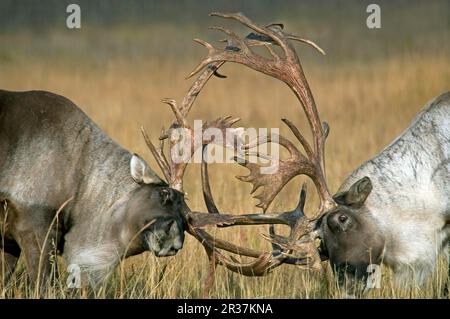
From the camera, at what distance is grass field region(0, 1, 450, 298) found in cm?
1459

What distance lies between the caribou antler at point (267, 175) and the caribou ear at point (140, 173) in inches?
6.2

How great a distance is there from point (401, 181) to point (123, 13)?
704 inches

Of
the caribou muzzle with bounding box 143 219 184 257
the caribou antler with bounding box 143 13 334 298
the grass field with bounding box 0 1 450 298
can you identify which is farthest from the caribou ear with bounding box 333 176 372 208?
the caribou muzzle with bounding box 143 219 184 257

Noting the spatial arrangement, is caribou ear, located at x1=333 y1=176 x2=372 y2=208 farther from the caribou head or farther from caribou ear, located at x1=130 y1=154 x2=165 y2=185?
caribou ear, located at x1=130 y1=154 x2=165 y2=185

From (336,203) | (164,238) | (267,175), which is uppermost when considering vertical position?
(267,175)

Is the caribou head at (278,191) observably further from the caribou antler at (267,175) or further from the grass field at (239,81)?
the grass field at (239,81)

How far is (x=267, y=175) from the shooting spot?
9234mm

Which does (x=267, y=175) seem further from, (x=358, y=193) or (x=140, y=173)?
(x=140, y=173)

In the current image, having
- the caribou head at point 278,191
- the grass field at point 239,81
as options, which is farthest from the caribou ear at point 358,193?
the grass field at point 239,81

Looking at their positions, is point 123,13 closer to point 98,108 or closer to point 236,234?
point 98,108

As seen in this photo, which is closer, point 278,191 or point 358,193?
point 358,193

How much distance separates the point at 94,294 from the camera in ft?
29.0

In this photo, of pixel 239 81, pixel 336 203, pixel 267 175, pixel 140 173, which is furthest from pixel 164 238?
pixel 239 81

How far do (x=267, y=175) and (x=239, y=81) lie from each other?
41.2ft
